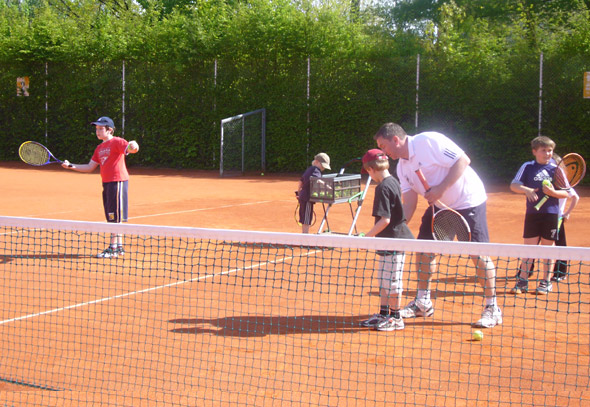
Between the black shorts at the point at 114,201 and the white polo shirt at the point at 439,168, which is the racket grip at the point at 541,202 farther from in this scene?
the black shorts at the point at 114,201

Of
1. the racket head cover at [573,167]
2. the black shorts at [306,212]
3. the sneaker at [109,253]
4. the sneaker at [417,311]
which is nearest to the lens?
the sneaker at [417,311]

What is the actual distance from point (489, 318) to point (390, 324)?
0.72 metres

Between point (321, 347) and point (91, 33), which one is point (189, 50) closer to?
point (91, 33)

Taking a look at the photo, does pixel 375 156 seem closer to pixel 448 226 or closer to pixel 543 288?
pixel 448 226

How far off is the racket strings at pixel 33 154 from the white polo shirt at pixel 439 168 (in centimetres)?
553

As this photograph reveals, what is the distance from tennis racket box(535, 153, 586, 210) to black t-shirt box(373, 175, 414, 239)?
1.62 m

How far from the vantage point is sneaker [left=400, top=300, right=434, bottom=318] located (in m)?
5.12

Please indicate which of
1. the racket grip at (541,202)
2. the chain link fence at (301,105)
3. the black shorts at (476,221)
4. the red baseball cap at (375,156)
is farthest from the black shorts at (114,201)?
the chain link fence at (301,105)

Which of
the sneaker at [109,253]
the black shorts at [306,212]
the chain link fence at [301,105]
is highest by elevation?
the chain link fence at [301,105]

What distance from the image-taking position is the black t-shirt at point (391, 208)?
16.1 ft

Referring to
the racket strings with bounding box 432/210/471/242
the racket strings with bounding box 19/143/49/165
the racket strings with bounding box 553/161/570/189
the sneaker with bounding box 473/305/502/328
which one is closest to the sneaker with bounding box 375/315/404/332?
the sneaker with bounding box 473/305/502/328

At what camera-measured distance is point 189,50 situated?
66.5 ft

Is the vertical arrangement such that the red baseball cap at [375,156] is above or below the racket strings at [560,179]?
above

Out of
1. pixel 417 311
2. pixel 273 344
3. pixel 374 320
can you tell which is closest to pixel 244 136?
pixel 417 311
